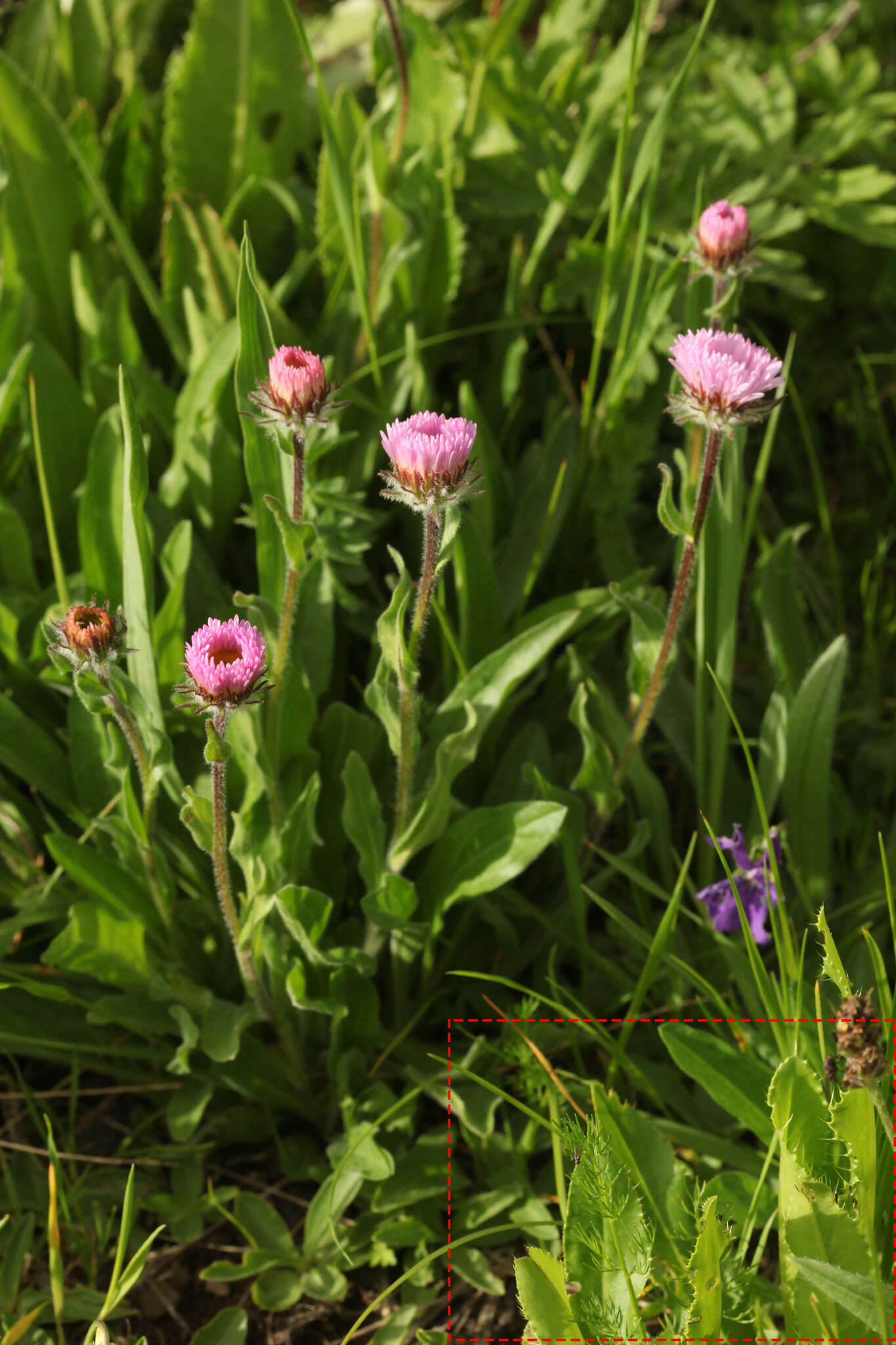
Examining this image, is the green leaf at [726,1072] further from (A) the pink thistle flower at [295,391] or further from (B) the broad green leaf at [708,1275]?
(A) the pink thistle flower at [295,391]

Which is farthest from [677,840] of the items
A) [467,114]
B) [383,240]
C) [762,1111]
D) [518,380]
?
[467,114]

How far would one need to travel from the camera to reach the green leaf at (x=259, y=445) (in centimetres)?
174

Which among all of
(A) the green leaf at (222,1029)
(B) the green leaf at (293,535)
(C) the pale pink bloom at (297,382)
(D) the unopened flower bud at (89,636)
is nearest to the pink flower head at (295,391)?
(C) the pale pink bloom at (297,382)

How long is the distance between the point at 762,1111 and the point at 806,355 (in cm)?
215

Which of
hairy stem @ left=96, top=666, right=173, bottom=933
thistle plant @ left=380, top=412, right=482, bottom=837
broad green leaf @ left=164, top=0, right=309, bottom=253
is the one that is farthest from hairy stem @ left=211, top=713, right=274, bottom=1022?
broad green leaf @ left=164, top=0, right=309, bottom=253

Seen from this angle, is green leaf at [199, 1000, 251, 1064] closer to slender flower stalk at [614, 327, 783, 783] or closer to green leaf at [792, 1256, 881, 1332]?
green leaf at [792, 1256, 881, 1332]

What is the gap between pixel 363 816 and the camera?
72.1 inches

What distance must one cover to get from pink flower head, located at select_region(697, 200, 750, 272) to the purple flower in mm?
889

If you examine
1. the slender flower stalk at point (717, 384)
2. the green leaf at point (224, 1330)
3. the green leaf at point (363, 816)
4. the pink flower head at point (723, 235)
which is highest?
the pink flower head at point (723, 235)

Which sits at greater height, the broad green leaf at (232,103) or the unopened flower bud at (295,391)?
the broad green leaf at (232,103)

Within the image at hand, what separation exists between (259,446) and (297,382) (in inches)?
14.4

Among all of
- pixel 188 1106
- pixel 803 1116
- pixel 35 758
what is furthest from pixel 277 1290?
pixel 35 758

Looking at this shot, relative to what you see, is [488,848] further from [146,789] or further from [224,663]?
[224,663]

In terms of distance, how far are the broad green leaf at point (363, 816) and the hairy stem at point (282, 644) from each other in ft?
0.35
